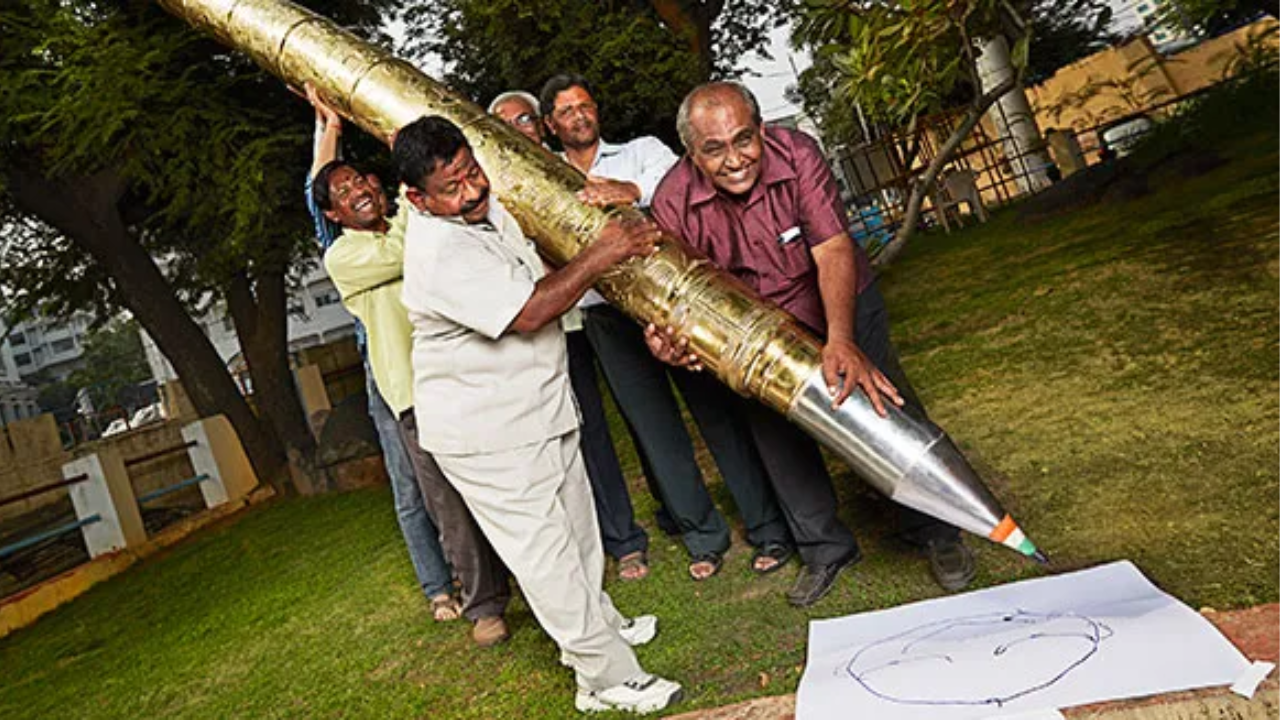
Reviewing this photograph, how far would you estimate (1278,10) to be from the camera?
3018 millimetres

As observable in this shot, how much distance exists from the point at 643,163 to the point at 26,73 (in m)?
3.84

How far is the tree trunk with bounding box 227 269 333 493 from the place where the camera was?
1047cm

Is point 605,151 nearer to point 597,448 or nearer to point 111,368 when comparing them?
point 597,448

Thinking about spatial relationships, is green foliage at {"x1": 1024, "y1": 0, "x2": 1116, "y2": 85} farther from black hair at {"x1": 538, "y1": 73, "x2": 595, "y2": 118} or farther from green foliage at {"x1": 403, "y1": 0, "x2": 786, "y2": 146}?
black hair at {"x1": 538, "y1": 73, "x2": 595, "y2": 118}

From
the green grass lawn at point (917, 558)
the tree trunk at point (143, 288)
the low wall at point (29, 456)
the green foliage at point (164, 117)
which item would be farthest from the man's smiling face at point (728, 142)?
the low wall at point (29, 456)

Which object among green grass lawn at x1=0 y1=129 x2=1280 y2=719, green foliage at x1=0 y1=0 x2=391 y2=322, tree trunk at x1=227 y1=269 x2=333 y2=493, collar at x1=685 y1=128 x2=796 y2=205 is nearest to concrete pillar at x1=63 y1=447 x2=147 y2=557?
green grass lawn at x1=0 y1=129 x2=1280 y2=719

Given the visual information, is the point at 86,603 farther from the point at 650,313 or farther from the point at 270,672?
the point at 650,313

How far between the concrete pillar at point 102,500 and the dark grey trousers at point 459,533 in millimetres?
6073

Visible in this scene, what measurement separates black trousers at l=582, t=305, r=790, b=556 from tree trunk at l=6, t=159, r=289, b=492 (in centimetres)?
739

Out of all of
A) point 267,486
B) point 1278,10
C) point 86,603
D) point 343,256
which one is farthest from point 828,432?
point 267,486

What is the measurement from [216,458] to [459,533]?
736 cm

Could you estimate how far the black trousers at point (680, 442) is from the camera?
10.8 ft

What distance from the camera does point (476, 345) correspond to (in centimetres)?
243

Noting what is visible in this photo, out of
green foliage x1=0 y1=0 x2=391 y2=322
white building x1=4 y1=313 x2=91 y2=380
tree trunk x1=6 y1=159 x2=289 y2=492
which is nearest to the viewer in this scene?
green foliage x1=0 y1=0 x2=391 y2=322
